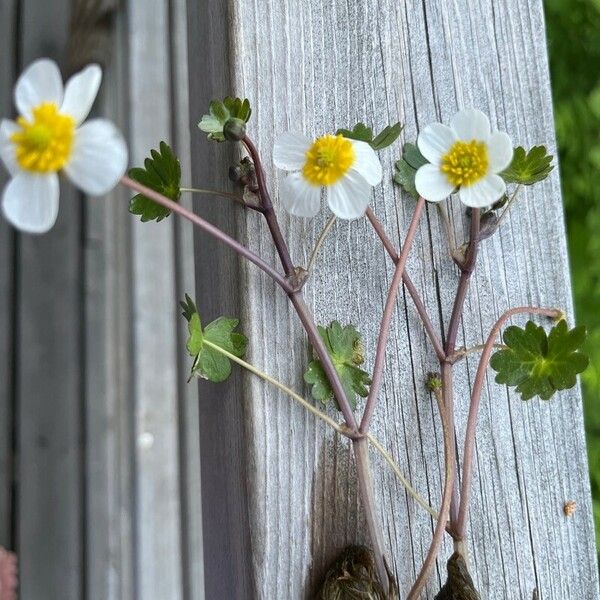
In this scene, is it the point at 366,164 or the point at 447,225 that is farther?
the point at 447,225

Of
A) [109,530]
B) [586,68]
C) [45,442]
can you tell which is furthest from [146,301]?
[586,68]

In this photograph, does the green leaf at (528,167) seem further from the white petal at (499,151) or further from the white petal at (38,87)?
the white petal at (38,87)

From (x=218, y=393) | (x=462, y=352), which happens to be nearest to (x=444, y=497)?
(x=462, y=352)

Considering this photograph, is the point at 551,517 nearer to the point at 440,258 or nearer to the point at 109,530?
the point at 440,258

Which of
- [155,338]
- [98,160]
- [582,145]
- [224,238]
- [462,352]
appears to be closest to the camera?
[98,160]

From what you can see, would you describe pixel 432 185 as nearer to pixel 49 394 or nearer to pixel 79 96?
pixel 79 96

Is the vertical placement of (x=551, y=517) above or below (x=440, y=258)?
below

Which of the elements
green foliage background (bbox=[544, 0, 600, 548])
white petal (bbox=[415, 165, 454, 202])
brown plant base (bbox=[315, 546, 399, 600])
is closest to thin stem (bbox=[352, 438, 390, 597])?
brown plant base (bbox=[315, 546, 399, 600])
